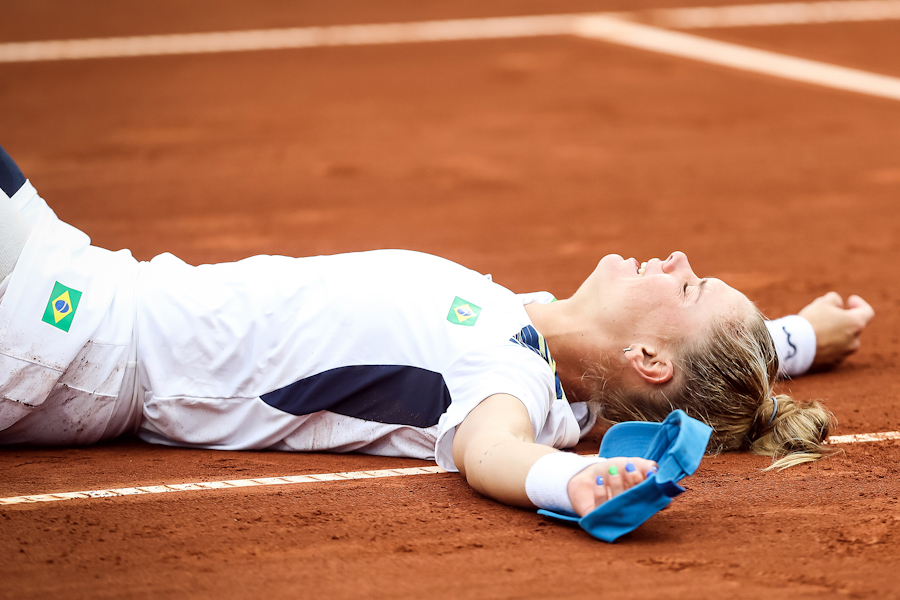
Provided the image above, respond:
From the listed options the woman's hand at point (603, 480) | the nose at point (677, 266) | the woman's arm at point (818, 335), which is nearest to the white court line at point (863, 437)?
the woman's arm at point (818, 335)

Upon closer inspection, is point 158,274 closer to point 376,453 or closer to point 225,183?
point 376,453

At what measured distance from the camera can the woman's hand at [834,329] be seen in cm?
387

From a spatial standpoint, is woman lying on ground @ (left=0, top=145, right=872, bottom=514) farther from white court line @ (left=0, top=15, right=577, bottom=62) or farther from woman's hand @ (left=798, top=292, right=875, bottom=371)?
white court line @ (left=0, top=15, right=577, bottom=62)

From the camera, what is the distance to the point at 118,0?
33.8 ft

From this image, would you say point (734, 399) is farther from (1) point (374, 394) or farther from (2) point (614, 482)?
(1) point (374, 394)

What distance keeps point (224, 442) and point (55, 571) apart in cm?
83

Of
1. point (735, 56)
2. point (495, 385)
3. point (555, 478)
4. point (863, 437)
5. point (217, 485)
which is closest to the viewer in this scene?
point (555, 478)

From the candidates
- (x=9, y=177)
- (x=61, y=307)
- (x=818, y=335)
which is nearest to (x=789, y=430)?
(x=818, y=335)

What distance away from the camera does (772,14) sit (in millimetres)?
9820

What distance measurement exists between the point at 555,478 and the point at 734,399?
0.85 m

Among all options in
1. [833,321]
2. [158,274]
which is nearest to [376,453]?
[158,274]

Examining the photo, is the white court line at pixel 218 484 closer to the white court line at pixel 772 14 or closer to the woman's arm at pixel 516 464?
the woman's arm at pixel 516 464

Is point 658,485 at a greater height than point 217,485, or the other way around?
point 658,485

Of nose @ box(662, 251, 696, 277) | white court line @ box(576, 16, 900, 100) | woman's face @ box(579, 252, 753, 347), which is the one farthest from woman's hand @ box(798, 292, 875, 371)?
white court line @ box(576, 16, 900, 100)
